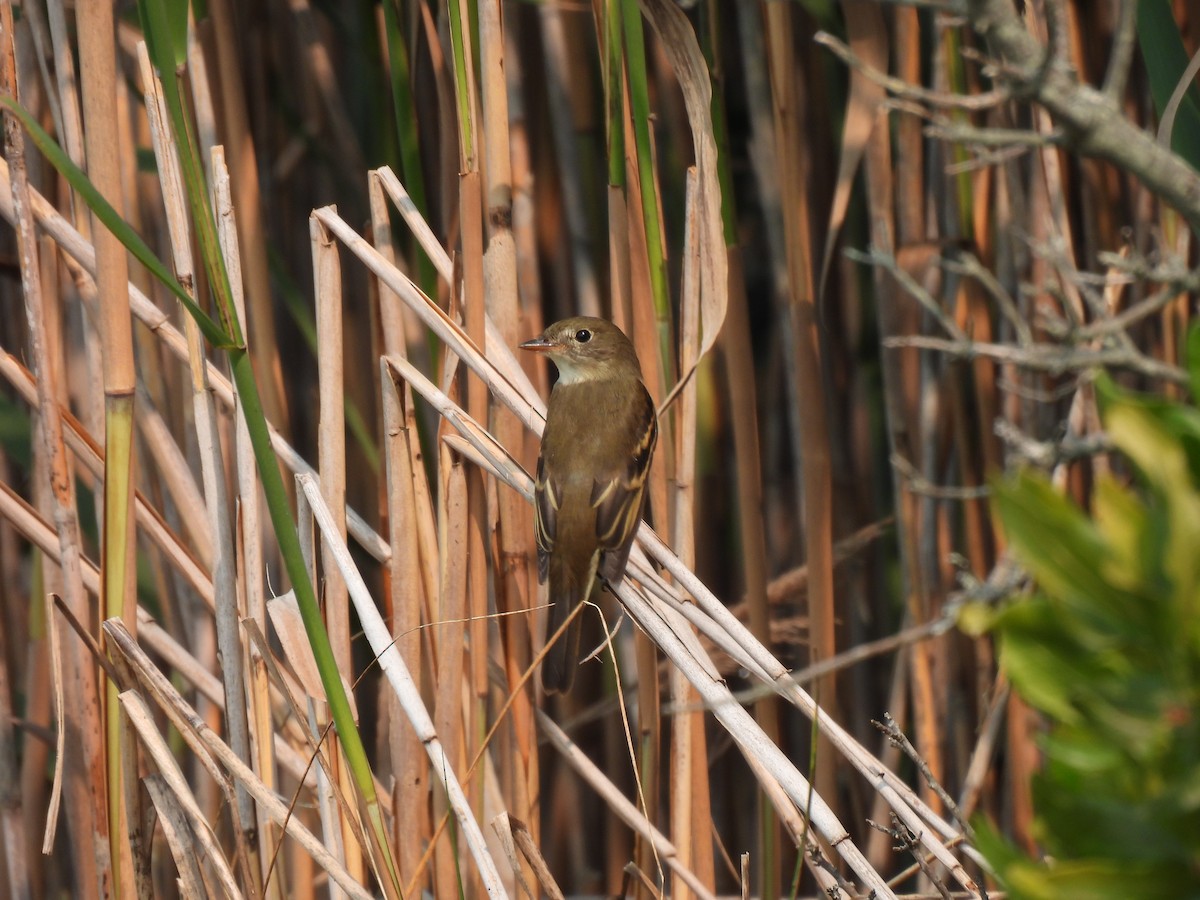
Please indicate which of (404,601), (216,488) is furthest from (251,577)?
(404,601)

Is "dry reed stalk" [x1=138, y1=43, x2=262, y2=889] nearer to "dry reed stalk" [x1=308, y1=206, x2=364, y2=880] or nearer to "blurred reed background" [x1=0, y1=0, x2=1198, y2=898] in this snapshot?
"blurred reed background" [x1=0, y1=0, x2=1198, y2=898]

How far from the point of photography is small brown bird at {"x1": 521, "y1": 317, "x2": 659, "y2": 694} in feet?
8.24

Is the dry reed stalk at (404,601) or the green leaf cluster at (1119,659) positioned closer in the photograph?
the green leaf cluster at (1119,659)

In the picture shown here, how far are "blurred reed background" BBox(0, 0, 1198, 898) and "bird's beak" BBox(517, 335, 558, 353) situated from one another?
16 cm

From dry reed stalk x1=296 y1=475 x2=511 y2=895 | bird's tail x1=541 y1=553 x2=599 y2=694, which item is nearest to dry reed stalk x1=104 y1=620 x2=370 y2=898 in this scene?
dry reed stalk x1=296 y1=475 x2=511 y2=895

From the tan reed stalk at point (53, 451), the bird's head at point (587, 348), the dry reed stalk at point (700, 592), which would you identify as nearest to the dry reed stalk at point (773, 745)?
the dry reed stalk at point (700, 592)

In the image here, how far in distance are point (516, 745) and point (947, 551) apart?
1110mm

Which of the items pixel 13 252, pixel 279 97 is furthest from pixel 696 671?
pixel 13 252

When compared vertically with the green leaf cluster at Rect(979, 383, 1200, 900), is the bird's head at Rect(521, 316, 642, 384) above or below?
above

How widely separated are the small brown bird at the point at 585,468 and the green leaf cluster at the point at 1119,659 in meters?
1.49

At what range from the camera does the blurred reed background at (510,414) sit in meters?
2.12

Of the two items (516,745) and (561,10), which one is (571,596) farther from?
(561,10)

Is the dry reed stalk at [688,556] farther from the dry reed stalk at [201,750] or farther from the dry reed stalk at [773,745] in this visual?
the dry reed stalk at [201,750]

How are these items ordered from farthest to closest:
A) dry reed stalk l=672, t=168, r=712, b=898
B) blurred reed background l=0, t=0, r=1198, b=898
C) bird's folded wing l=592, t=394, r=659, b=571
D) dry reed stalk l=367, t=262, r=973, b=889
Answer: bird's folded wing l=592, t=394, r=659, b=571 → dry reed stalk l=672, t=168, r=712, b=898 → blurred reed background l=0, t=0, r=1198, b=898 → dry reed stalk l=367, t=262, r=973, b=889
